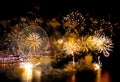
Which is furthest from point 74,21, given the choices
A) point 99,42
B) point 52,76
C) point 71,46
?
point 52,76

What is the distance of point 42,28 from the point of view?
2148 cm

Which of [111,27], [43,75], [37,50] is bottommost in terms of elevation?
[43,75]

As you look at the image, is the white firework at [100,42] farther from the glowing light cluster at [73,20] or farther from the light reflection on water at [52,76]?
the light reflection on water at [52,76]

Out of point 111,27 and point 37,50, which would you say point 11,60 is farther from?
point 111,27

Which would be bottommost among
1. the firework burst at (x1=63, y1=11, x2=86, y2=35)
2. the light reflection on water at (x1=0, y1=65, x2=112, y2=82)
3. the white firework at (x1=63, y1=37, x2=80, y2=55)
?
the light reflection on water at (x1=0, y1=65, x2=112, y2=82)

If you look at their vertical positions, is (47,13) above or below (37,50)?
above

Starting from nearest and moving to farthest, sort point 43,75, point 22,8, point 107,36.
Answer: point 43,75 → point 22,8 → point 107,36

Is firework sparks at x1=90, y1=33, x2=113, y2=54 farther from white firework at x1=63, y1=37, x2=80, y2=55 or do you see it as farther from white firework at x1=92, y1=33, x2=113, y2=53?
white firework at x1=63, y1=37, x2=80, y2=55

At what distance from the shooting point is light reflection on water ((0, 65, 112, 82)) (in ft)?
57.0

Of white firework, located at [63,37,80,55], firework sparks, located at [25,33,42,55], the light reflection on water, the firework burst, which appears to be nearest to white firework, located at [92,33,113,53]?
white firework, located at [63,37,80,55]

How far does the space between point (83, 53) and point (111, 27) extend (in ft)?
8.68

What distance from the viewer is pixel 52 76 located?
1864cm

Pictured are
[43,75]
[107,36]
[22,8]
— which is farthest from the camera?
[107,36]

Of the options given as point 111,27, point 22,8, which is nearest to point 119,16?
point 111,27
